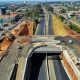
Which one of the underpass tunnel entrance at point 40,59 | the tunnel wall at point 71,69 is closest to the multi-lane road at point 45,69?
the underpass tunnel entrance at point 40,59

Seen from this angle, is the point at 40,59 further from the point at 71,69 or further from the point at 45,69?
the point at 71,69

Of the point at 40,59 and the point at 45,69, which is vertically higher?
the point at 45,69

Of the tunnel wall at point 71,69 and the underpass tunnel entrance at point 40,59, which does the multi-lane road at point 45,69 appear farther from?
the tunnel wall at point 71,69

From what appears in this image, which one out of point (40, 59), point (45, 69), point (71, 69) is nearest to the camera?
point (71, 69)

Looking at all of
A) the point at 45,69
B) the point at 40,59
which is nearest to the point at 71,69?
the point at 45,69

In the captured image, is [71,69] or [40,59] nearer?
[71,69]

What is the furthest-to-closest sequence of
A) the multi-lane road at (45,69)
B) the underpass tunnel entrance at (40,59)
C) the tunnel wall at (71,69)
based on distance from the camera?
the underpass tunnel entrance at (40,59)
the multi-lane road at (45,69)
the tunnel wall at (71,69)

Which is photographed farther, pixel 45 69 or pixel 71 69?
pixel 45 69

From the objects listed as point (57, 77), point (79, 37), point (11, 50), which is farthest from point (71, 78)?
point (79, 37)

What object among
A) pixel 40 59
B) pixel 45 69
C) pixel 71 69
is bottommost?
pixel 40 59

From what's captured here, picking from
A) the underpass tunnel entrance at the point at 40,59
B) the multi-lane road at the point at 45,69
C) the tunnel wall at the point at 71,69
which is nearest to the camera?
the tunnel wall at the point at 71,69

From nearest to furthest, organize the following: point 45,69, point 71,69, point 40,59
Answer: point 71,69
point 45,69
point 40,59
